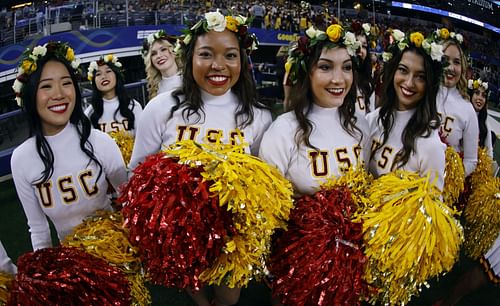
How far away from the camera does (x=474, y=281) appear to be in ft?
7.77

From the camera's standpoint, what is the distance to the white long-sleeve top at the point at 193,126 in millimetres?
2002

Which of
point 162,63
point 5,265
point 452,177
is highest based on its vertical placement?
point 162,63

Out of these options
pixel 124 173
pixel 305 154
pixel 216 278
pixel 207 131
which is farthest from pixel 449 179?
pixel 124 173

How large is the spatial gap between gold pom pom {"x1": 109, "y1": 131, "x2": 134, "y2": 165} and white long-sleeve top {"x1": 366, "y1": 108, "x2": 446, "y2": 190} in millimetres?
1797

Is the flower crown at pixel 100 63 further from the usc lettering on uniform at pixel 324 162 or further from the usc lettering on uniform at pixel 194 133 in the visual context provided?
the usc lettering on uniform at pixel 324 162

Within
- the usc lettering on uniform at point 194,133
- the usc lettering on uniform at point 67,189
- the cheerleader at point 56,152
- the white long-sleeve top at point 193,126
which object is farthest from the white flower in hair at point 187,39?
the usc lettering on uniform at point 67,189

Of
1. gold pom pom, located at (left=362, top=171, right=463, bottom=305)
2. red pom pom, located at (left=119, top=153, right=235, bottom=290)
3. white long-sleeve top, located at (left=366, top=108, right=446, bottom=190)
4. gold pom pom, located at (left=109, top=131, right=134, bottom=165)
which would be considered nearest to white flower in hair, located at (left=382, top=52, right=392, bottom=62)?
white long-sleeve top, located at (left=366, top=108, right=446, bottom=190)

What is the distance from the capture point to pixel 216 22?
1.90 meters

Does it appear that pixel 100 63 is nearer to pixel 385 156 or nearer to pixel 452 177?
pixel 385 156

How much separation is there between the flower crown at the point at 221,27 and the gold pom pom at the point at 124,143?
1380mm

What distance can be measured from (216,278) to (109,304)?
0.36m

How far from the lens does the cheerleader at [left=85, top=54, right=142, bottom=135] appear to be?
3592mm

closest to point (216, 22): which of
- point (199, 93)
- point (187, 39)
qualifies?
point (187, 39)

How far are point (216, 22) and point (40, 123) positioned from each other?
84 centimetres
